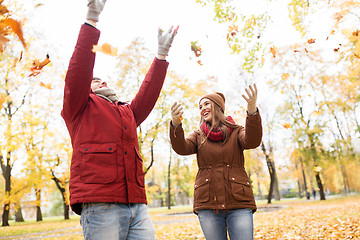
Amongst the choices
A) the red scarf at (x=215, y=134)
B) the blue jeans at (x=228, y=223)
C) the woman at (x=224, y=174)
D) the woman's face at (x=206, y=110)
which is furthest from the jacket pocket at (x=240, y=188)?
the woman's face at (x=206, y=110)

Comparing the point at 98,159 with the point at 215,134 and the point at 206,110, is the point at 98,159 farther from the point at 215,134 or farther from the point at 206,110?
the point at 206,110

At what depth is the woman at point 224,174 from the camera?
283cm

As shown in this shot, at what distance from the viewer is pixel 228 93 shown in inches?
982

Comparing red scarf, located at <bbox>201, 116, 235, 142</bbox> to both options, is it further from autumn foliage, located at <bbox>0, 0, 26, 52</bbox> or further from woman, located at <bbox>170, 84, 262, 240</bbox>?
autumn foliage, located at <bbox>0, 0, 26, 52</bbox>

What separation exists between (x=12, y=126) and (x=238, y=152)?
17788mm

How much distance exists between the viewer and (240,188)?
2869 mm

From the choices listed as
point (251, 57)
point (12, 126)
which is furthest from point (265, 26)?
point (12, 126)

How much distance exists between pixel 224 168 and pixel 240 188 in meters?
0.24

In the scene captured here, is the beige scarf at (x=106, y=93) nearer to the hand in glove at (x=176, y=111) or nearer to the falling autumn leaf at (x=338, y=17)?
the hand in glove at (x=176, y=111)

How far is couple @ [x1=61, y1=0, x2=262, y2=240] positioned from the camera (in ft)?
6.77

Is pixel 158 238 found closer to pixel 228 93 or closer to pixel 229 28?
pixel 229 28

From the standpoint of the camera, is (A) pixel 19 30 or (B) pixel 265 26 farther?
(B) pixel 265 26

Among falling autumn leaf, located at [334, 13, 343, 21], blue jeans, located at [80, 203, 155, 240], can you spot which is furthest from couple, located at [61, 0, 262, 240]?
falling autumn leaf, located at [334, 13, 343, 21]

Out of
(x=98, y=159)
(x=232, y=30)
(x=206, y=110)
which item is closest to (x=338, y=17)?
(x=232, y=30)
